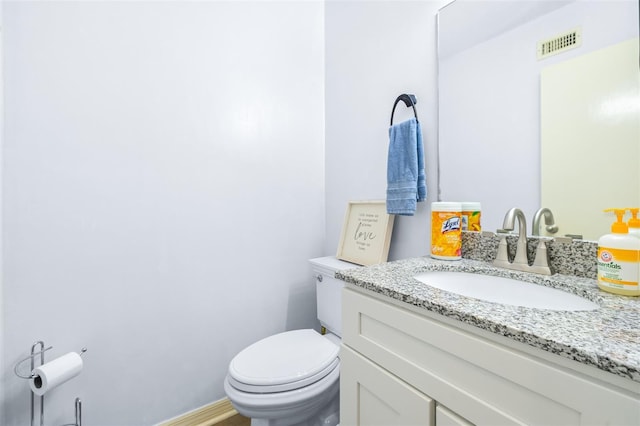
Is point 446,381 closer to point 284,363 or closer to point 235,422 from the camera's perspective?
point 284,363

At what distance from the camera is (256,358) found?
43.1 inches

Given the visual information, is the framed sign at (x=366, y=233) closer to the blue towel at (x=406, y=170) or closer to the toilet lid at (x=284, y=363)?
the blue towel at (x=406, y=170)

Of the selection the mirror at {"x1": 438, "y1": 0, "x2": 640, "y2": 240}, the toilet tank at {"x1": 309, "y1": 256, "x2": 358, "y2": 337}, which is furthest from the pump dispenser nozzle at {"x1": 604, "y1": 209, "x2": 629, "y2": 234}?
the toilet tank at {"x1": 309, "y1": 256, "x2": 358, "y2": 337}

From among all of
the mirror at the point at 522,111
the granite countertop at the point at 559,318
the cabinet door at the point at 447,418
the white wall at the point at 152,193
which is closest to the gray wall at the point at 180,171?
the white wall at the point at 152,193

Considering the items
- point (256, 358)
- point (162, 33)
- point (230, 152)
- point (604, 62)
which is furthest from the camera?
point (230, 152)

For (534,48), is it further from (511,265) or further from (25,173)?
(25,173)

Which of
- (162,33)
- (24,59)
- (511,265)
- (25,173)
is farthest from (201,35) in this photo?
(511,265)

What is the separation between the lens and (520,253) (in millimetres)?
824

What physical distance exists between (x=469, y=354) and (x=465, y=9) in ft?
3.85

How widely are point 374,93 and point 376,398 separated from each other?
1.29 m

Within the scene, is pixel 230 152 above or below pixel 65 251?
above

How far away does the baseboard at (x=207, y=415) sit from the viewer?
4.19 ft

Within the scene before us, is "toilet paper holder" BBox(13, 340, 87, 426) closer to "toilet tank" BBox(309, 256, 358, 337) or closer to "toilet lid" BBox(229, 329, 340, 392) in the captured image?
"toilet lid" BBox(229, 329, 340, 392)

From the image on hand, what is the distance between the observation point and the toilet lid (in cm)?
97
